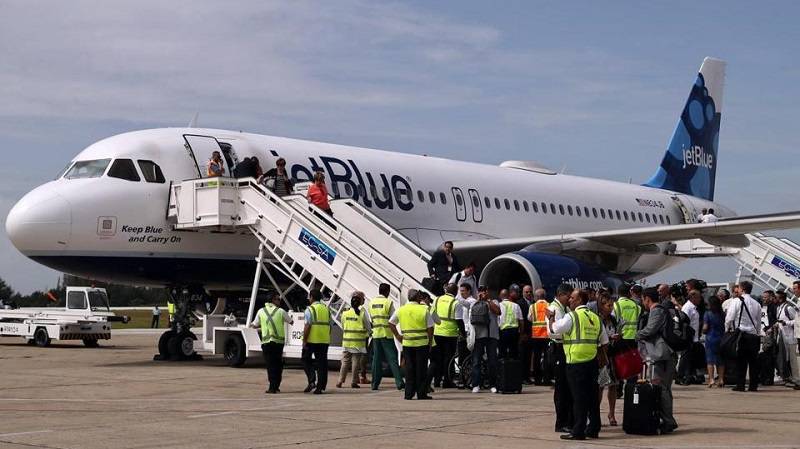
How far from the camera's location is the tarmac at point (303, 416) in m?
9.14

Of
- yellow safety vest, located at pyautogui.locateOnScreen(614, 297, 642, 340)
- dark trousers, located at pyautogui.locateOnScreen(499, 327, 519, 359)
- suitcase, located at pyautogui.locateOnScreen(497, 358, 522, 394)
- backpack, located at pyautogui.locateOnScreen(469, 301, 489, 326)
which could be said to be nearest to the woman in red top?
dark trousers, located at pyautogui.locateOnScreen(499, 327, 519, 359)

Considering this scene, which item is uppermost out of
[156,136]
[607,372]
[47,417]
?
[156,136]

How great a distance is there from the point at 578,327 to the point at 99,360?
13161 mm

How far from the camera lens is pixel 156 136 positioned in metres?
18.3

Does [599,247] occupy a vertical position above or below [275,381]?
above

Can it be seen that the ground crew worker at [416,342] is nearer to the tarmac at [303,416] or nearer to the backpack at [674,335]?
the tarmac at [303,416]

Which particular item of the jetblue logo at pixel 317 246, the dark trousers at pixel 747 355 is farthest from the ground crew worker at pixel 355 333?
the dark trousers at pixel 747 355

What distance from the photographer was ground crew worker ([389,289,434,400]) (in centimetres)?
1283

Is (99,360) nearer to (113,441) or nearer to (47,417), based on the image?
(47,417)

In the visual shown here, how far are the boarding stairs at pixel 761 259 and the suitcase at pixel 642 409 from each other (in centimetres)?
1994

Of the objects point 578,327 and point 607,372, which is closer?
point 578,327

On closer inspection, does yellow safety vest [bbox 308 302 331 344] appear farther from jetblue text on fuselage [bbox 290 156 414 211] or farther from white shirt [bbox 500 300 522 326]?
jetblue text on fuselage [bbox 290 156 414 211]

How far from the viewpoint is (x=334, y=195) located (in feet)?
64.5

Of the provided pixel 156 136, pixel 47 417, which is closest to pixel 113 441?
pixel 47 417
